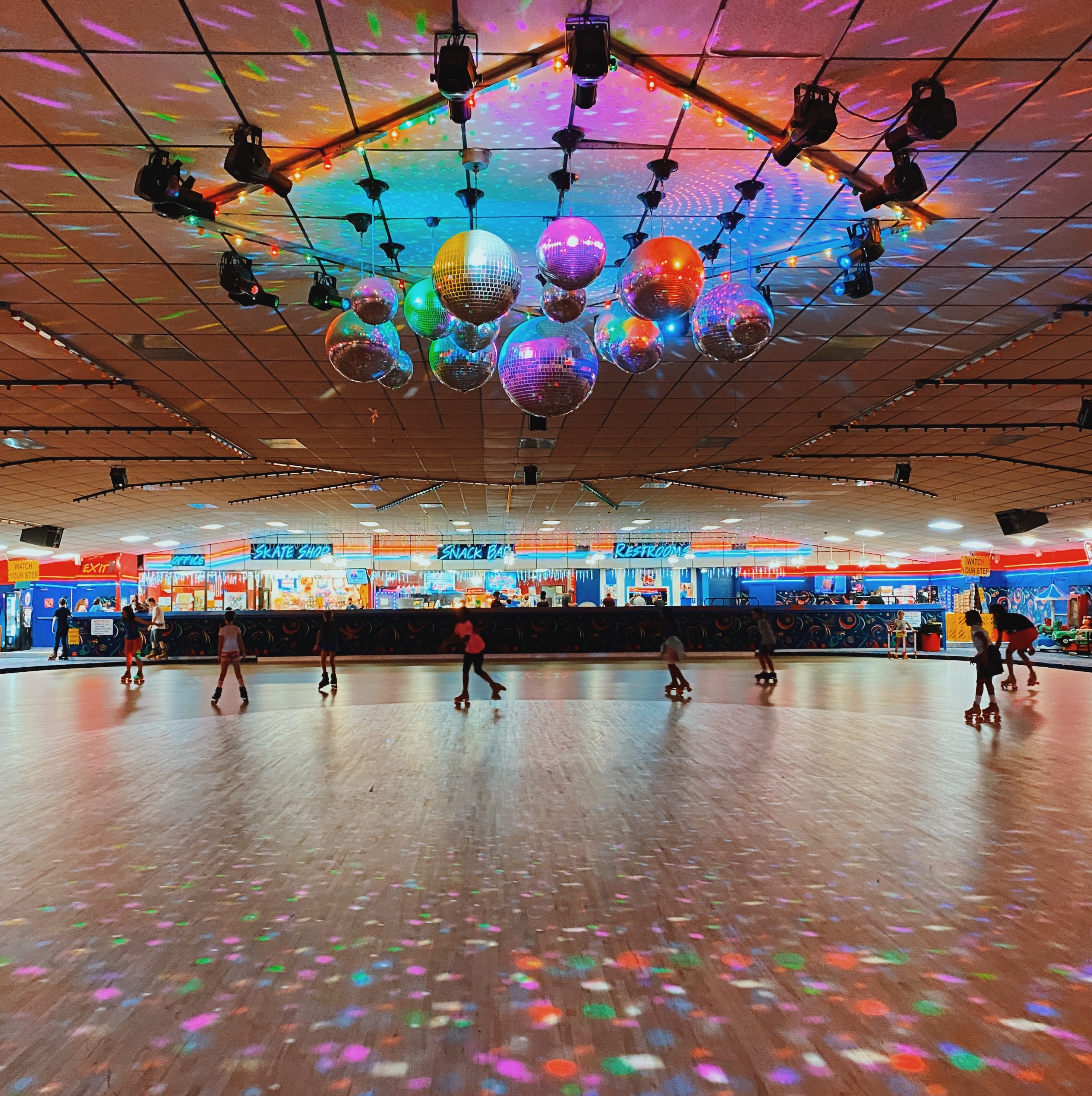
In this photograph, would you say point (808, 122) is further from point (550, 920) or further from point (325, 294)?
point (325, 294)

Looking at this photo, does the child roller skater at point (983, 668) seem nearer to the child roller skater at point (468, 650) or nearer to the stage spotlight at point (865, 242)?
the stage spotlight at point (865, 242)

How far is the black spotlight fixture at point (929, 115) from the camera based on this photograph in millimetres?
3797

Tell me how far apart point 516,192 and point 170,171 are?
6.54 feet

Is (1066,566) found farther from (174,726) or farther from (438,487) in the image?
(174,726)

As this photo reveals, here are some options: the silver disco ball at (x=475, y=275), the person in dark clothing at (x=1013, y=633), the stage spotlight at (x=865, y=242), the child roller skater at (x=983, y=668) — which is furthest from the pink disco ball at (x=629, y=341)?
the person in dark clothing at (x=1013, y=633)

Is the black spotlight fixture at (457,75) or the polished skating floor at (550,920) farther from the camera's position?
the black spotlight fixture at (457,75)

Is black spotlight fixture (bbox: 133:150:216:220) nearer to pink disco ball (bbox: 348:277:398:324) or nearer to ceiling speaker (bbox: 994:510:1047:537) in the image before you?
pink disco ball (bbox: 348:277:398:324)

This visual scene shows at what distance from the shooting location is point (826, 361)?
8.70 m

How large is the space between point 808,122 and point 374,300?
2317 millimetres

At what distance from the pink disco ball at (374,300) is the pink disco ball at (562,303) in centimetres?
84

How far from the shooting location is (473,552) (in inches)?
866

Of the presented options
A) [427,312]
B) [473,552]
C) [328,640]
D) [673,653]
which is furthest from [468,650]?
[473,552]

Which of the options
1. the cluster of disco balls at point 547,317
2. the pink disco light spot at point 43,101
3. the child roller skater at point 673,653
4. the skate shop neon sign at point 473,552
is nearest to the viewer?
the cluster of disco balls at point 547,317

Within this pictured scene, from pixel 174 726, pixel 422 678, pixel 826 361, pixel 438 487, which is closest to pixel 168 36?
pixel 174 726
